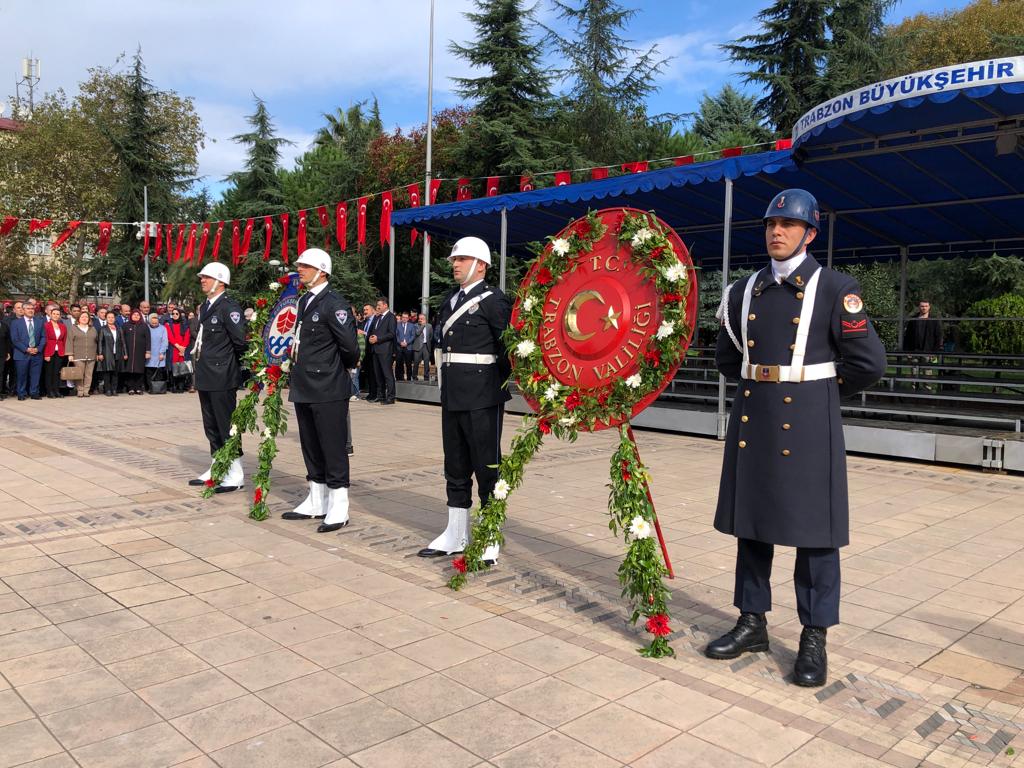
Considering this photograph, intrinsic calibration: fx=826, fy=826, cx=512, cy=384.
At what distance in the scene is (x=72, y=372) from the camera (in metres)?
16.6

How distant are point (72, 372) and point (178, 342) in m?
2.34

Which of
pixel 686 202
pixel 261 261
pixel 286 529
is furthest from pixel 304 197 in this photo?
pixel 286 529

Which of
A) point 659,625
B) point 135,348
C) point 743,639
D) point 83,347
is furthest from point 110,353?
point 743,639

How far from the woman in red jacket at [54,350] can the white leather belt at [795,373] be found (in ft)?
52.7

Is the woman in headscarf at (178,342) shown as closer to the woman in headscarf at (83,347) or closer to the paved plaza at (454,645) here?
the woman in headscarf at (83,347)

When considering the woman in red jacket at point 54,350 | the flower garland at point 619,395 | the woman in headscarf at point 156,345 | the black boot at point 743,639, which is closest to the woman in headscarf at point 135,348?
the woman in headscarf at point 156,345

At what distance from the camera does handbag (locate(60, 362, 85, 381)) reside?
54.1 ft

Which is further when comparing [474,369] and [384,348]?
[384,348]

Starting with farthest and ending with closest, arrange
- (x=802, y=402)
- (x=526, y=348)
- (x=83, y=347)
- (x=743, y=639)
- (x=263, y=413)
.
A: (x=83, y=347) < (x=263, y=413) < (x=526, y=348) < (x=743, y=639) < (x=802, y=402)

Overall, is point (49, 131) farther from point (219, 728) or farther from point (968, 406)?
point (219, 728)

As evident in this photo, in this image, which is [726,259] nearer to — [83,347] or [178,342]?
[178,342]

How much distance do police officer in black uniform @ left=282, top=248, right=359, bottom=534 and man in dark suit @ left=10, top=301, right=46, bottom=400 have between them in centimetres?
1198

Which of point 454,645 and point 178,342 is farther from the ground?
point 178,342

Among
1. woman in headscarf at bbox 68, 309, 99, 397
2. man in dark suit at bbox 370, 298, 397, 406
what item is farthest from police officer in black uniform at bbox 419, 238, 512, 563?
woman in headscarf at bbox 68, 309, 99, 397
